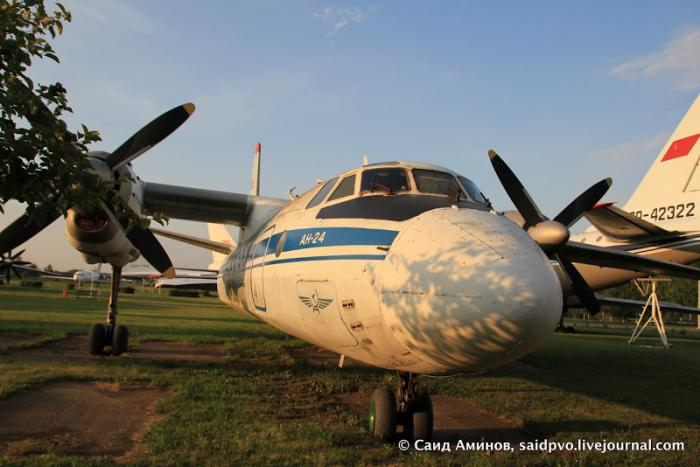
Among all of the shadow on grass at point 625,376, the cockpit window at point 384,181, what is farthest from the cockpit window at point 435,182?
the shadow on grass at point 625,376

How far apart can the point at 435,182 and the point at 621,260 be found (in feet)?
22.6

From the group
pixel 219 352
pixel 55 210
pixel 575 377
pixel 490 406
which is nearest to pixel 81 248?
pixel 219 352

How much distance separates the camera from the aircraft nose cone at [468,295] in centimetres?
380

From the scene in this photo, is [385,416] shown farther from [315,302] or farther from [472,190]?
[472,190]

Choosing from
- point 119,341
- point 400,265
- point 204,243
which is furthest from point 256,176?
point 400,265

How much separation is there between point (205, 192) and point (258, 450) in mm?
8873

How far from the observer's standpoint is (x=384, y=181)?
636 cm

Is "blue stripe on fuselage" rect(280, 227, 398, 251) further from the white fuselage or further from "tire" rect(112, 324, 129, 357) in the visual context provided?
"tire" rect(112, 324, 129, 357)

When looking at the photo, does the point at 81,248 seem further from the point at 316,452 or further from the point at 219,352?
the point at 316,452

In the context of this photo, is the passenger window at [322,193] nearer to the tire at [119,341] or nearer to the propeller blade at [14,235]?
the propeller blade at [14,235]

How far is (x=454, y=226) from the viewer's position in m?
4.57

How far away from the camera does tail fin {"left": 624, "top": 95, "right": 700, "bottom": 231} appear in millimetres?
15203

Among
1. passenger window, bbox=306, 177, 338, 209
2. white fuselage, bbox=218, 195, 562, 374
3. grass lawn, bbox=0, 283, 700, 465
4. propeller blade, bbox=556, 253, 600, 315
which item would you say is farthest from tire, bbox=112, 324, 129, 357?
propeller blade, bbox=556, 253, 600, 315

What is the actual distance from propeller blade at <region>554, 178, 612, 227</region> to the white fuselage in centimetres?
573
